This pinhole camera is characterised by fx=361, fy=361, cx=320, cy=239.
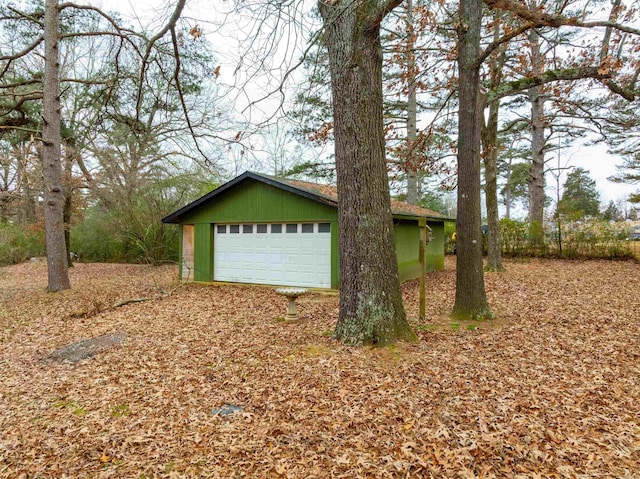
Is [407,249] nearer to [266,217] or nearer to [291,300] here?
[266,217]

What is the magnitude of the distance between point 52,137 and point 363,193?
795 cm

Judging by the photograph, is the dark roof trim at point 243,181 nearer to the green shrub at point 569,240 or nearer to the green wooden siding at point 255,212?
the green wooden siding at point 255,212

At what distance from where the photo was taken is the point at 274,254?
31.9 ft

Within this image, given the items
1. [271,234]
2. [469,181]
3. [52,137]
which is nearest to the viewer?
[469,181]

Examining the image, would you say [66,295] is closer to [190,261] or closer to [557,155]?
[190,261]

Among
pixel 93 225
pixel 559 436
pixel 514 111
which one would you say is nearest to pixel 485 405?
pixel 559 436

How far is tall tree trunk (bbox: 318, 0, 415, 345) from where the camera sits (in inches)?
162

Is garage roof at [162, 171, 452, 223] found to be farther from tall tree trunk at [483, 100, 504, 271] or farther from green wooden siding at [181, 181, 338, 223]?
tall tree trunk at [483, 100, 504, 271]

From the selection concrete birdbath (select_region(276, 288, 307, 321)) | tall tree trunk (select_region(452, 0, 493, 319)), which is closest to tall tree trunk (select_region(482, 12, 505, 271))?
tall tree trunk (select_region(452, 0, 493, 319))

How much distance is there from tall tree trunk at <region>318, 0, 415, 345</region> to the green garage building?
3966 mm

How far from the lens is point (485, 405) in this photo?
9.67 ft

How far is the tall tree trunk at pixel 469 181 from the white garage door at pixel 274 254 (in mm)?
3978

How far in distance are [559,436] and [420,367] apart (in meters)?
1.32

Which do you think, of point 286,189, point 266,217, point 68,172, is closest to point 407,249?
point 286,189
